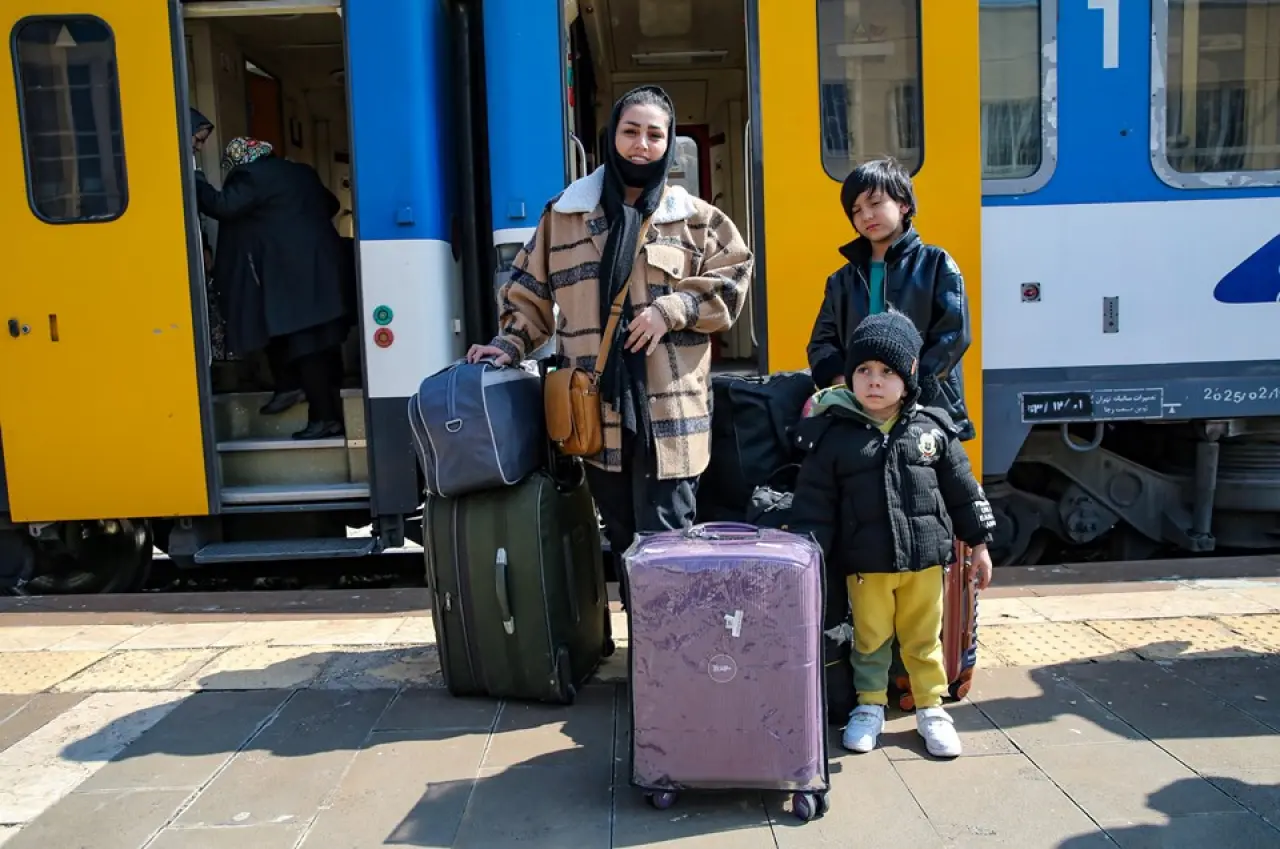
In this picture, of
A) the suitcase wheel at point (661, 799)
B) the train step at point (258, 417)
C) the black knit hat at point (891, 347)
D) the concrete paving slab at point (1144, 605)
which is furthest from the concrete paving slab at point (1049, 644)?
the train step at point (258, 417)

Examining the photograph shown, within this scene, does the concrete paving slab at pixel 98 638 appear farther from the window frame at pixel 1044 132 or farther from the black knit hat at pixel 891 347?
the window frame at pixel 1044 132

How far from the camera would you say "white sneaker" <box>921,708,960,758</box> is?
9.04ft

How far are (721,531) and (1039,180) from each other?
2.94 metres

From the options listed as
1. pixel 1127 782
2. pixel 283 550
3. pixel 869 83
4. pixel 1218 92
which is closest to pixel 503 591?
pixel 1127 782

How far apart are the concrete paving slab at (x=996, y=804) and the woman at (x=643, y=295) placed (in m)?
1.02

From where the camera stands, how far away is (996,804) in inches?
98.7

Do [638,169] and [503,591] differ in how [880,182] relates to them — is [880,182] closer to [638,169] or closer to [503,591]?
[638,169]

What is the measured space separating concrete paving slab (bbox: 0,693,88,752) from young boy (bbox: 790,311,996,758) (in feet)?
7.94

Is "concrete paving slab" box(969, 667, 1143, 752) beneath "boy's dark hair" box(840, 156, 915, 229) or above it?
beneath

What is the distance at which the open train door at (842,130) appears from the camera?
4.49 metres

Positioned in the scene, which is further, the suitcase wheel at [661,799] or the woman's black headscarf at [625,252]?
the woman's black headscarf at [625,252]

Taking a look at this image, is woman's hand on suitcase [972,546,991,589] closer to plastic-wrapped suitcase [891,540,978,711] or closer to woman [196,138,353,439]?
plastic-wrapped suitcase [891,540,978,711]

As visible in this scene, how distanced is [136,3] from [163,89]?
1.27 feet

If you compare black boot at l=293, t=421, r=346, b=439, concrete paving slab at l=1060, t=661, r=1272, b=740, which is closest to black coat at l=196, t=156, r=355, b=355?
black boot at l=293, t=421, r=346, b=439
